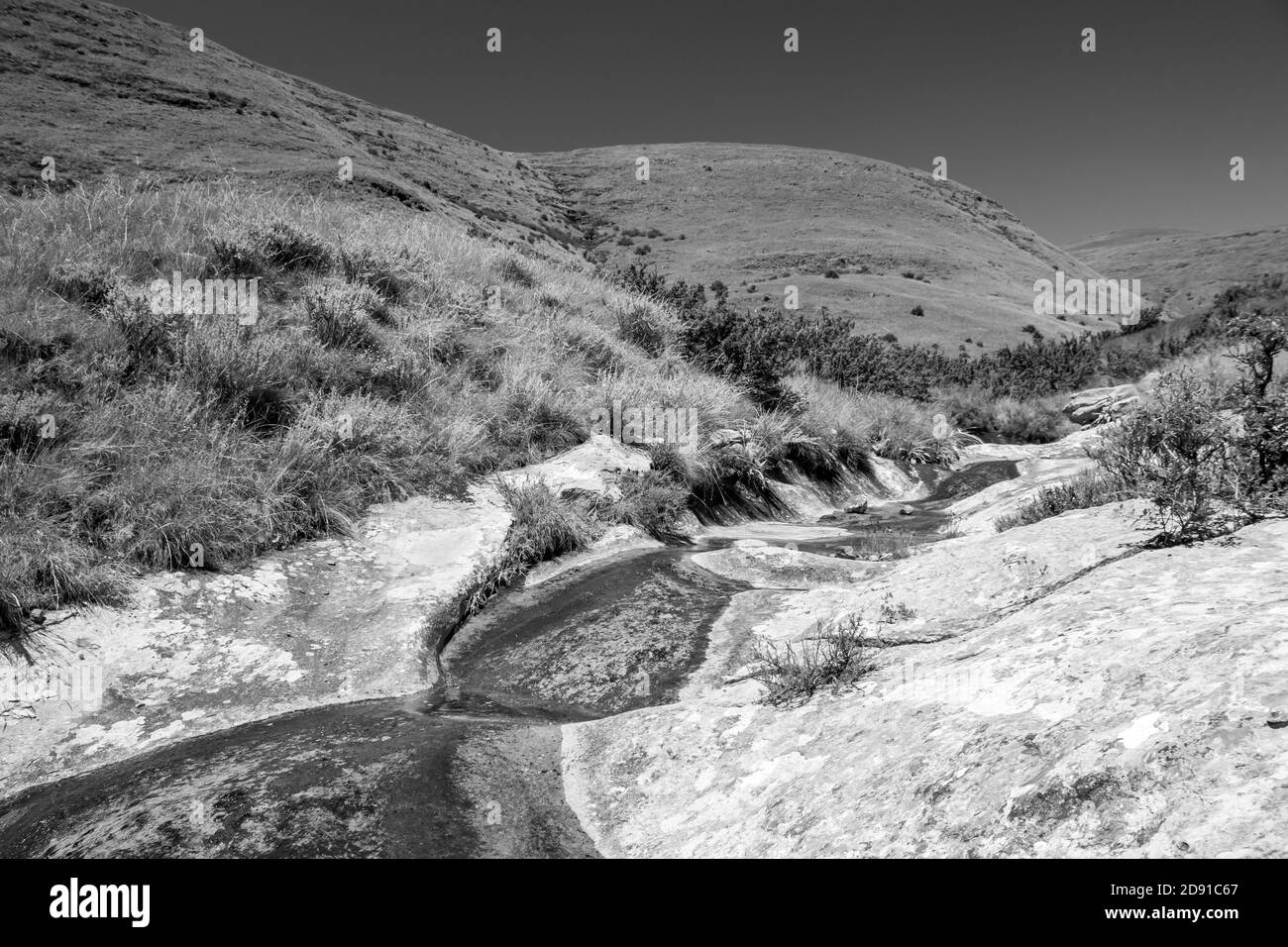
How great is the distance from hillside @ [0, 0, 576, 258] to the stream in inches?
563

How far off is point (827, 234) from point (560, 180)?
38.4 metres

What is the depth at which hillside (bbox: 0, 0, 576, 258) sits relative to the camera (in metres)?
23.6

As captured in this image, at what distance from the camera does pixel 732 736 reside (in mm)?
2744

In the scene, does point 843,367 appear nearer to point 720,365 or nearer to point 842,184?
point 720,365

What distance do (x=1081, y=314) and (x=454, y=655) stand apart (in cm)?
5781

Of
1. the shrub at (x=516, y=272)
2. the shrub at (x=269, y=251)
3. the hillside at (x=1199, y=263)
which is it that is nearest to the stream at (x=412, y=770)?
the shrub at (x=269, y=251)

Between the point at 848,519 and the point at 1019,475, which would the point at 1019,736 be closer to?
the point at 848,519

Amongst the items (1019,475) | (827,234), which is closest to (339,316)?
(1019,475)

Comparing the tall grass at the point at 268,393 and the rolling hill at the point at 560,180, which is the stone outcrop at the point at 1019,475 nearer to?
the tall grass at the point at 268,393

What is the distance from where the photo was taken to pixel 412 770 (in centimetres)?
275

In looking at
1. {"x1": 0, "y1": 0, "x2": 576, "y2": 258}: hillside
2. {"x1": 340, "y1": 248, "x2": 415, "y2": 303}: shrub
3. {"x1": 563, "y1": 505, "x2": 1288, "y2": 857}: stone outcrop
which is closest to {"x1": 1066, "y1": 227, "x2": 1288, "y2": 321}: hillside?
{"x1": 0, "y1": 0, "x2": 576, "y2": 258}: hillside

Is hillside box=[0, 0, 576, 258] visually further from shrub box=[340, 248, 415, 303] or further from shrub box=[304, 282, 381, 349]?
shrub box=[304, 282, 381, 349]
